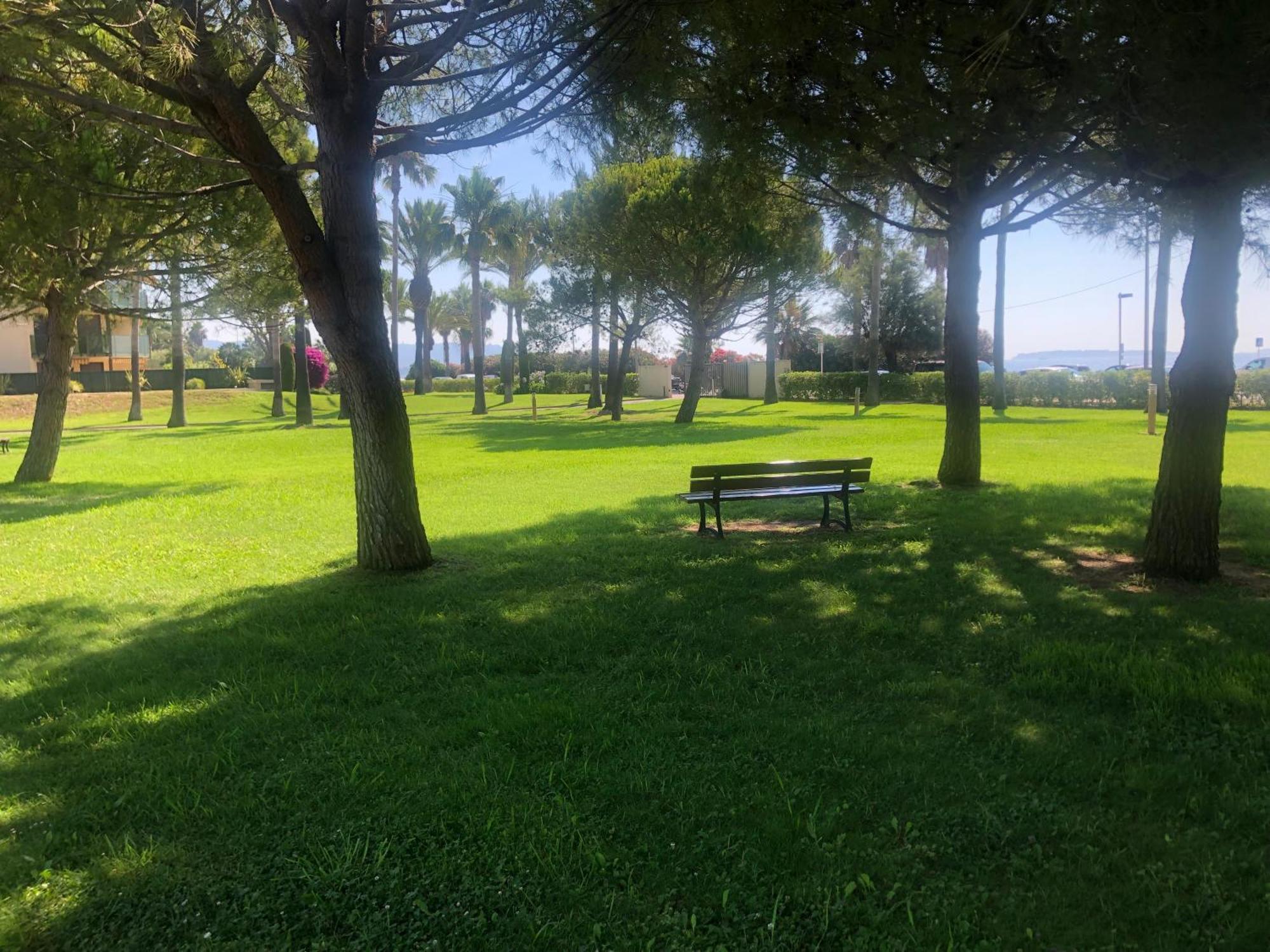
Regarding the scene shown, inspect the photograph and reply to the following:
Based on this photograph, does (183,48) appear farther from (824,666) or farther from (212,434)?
(212,434)

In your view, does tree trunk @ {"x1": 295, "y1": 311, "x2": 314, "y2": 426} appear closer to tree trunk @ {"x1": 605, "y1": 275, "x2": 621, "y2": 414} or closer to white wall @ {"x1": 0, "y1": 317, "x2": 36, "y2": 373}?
tree trunk @ {"x1": 605, "y1": 275, "x2": 621, "y2": 414}

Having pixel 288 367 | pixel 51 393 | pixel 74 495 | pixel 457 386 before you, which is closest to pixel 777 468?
pixel 74 495

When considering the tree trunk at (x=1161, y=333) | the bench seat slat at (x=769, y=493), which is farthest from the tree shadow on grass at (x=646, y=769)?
the tree trunk at (x=1161, y=333)

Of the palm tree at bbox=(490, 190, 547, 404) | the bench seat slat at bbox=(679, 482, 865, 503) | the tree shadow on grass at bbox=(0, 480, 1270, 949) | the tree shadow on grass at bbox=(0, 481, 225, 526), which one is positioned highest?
the palm tree at bbox=(490, 190, 547, 404)

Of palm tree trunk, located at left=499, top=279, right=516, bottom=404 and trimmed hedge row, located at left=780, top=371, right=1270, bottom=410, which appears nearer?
trimmed hedge row, located at left=780, top=371, right=1270, bottom=410

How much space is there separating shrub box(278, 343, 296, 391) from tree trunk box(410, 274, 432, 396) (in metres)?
6.60

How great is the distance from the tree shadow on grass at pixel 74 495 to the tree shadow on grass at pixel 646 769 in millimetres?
5910

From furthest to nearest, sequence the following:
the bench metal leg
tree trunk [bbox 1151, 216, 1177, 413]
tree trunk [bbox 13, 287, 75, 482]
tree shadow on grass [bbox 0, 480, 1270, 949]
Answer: tree trunk [bbox 1151, 216, 1177, 413]
tree trunk [bbox 13, 287, 75, 482]
the bench metal leg
tree shadow on grass [bbox 0, 480, 1270, 949]

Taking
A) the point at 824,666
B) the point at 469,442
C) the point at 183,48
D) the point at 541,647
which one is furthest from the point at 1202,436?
the point at 469,442

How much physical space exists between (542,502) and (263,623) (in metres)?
5.48

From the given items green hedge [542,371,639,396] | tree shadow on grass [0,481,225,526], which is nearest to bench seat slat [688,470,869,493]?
tree shadow on grass [0,481,225,526]

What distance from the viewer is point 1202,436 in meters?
6.15

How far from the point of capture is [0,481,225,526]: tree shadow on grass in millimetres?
10898

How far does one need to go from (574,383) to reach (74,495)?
40.5 m
